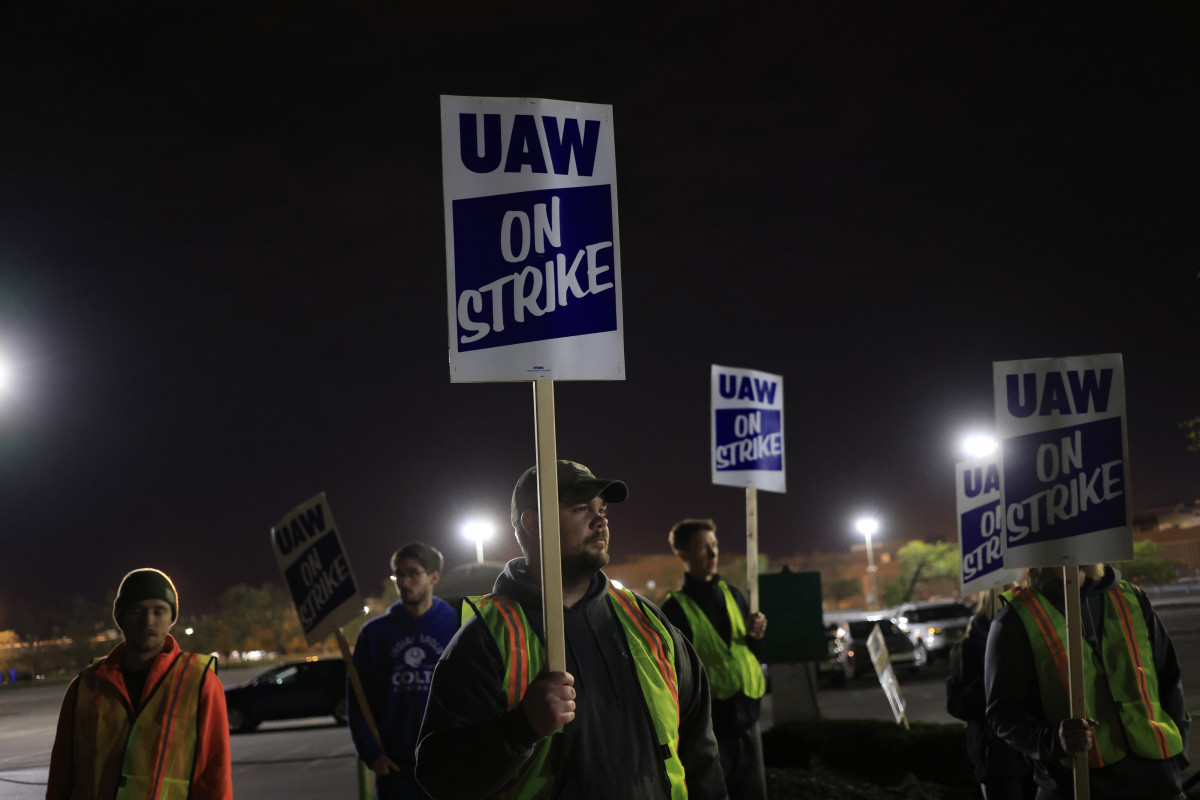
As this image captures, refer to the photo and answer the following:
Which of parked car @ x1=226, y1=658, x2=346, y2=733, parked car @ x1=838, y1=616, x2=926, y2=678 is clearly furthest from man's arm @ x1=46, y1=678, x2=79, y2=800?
parked car @ x1=838, y1=616, x2=926, y2=678

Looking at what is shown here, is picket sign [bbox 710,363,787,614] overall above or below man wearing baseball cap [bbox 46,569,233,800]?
above

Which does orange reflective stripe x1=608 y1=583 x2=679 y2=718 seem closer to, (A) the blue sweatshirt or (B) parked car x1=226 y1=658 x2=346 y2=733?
(A) the blue sweatshirt

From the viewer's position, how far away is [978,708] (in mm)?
6863

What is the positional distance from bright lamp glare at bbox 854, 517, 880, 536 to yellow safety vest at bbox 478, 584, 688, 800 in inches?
1809

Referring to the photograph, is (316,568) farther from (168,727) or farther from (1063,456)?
(1063,456)

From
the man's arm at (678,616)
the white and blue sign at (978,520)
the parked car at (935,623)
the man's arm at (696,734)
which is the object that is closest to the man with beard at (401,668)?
the man's arm at (678,616)

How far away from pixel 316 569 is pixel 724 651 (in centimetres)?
264

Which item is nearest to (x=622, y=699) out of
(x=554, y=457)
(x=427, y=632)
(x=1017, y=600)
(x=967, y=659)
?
(x=554, y=457)

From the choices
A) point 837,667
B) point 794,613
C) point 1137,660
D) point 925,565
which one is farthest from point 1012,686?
point 925,565

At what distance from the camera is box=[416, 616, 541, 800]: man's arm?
9.78 feet

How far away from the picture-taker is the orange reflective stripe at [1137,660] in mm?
4695

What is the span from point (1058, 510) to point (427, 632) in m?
3.52

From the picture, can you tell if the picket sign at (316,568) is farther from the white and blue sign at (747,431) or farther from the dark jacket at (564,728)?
the dark jacket at (564,728)

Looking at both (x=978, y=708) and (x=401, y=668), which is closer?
(x=401, y=668)
